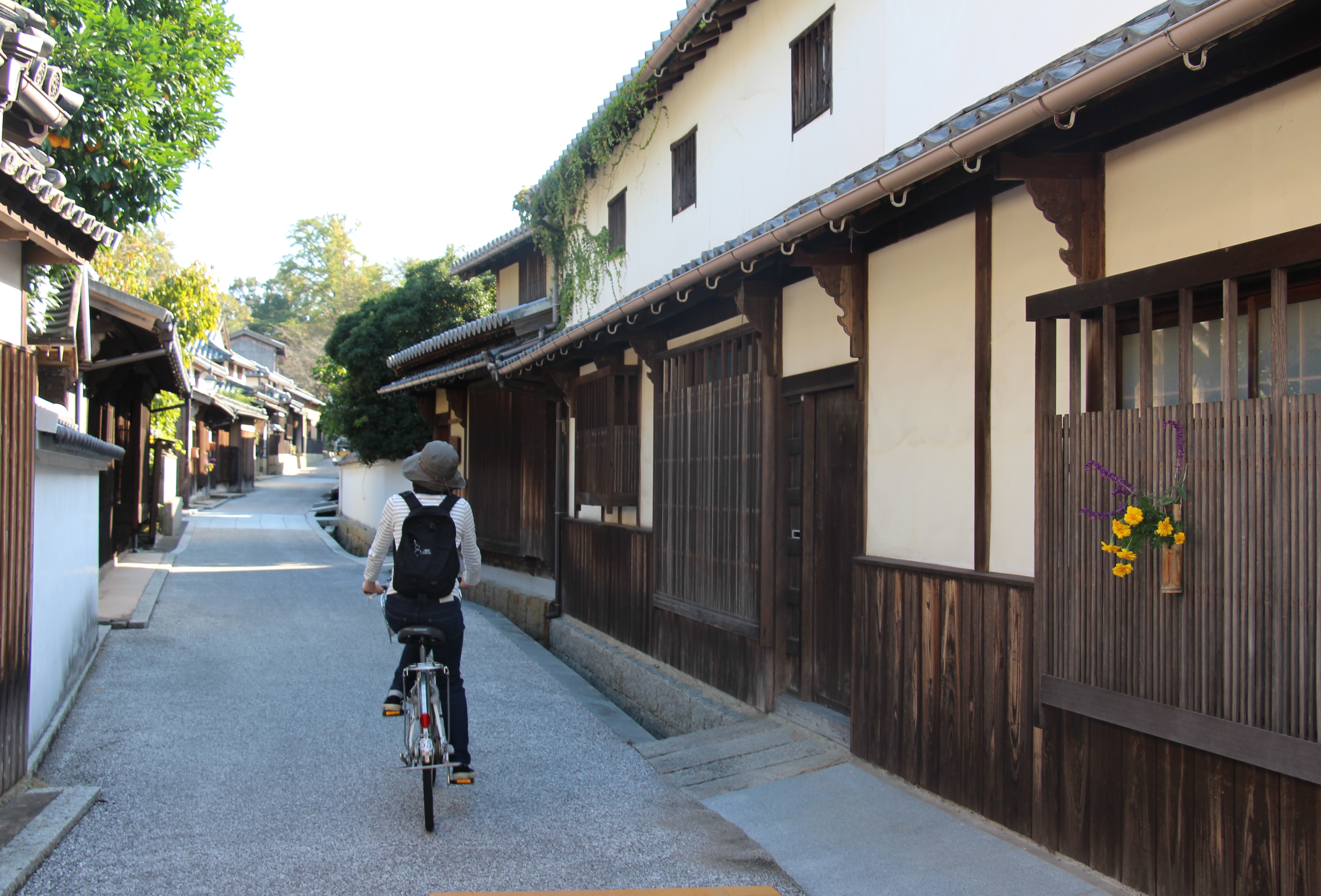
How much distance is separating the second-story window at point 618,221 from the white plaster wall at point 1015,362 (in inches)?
Result: 318

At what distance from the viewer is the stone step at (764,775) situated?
18.6 feet

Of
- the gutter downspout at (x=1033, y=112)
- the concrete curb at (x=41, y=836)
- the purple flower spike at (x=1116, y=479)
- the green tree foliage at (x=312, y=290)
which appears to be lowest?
the concrete curb at (x=41, y=836)

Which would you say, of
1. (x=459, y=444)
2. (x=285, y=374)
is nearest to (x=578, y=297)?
(x=459, y=444)

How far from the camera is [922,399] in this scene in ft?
18.3

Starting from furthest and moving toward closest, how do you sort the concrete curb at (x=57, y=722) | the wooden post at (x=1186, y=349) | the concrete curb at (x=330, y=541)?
the concrete curb at (x=330, y=541), the concrete curb at (x=57, y=722), the wooden post at (x=1186, y=349)

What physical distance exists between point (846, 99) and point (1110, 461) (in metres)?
4.59

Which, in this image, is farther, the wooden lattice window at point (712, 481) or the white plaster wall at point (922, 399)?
the wooden lattice window at point (712, 481)

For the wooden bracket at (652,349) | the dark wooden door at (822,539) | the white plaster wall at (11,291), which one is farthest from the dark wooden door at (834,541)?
the white plaster wall at (11,291)

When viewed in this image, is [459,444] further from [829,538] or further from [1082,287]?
[1082,287]

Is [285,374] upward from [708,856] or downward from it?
upward

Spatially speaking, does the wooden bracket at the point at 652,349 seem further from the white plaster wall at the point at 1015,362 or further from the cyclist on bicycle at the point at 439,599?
the white plaster wall at the point at 1015,362

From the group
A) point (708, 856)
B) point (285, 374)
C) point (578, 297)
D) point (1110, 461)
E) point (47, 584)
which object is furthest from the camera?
point (285, 374)

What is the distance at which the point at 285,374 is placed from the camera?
220ft

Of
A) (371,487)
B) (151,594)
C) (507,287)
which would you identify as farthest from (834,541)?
(371,487)
